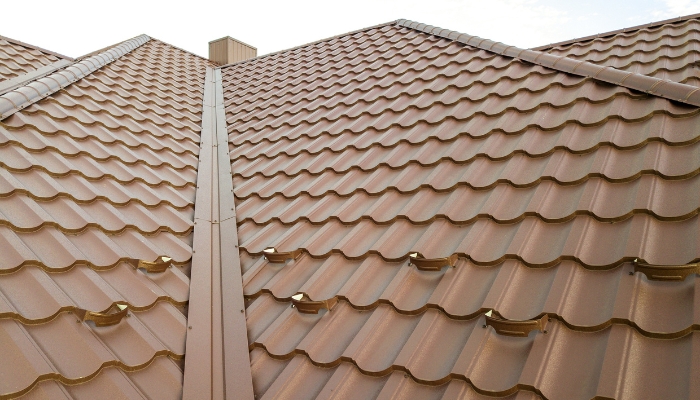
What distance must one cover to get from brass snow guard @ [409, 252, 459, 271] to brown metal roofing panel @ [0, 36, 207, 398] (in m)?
1.18

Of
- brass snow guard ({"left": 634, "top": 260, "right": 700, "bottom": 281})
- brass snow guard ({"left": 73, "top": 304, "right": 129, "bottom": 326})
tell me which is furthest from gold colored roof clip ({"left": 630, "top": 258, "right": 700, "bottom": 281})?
brass snow guard ({"left": 73, "top": 304, "right": 129, "bottom": 326})

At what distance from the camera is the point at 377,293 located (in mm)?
2451

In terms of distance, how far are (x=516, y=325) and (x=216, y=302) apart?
5.11 feet

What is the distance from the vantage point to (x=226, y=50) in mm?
8867

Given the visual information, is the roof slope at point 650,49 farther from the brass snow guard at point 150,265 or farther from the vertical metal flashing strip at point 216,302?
the brass snow guard at point 150,265

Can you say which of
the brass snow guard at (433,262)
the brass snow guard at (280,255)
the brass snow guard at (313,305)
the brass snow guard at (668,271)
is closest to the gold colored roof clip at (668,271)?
the brass snow guard at (668,271)

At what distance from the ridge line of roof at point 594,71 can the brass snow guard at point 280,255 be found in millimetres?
2483

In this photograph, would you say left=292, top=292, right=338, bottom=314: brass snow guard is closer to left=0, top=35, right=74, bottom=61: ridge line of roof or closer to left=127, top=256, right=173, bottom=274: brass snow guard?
left=127, top=256, right=173, bottom=274: brass snow guard

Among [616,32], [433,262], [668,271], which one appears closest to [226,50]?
[616,32]

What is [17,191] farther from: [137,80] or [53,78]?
[137,80]

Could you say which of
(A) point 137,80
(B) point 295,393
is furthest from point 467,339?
(A) point 137,80

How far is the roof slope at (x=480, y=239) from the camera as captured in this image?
1842 mm

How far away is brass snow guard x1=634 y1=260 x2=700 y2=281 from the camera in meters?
1.93

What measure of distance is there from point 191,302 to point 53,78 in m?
3.24
